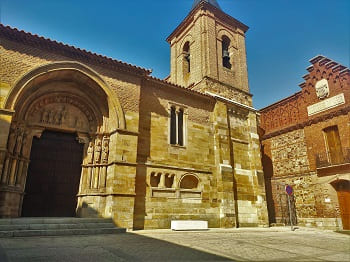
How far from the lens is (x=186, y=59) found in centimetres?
1838

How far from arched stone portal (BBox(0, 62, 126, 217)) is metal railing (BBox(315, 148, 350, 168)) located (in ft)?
42.4

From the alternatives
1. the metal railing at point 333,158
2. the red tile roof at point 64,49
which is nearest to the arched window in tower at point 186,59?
→ the red tile roof at point 64,49

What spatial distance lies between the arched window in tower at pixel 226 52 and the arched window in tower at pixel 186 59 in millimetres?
2483

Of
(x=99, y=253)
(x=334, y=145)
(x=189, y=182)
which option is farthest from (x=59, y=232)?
(x=334, y=145)

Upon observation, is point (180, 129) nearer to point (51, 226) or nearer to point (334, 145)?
point (51, 226)

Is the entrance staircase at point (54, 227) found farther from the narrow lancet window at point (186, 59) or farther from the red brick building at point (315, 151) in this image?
the red brick building at point (315, 151)

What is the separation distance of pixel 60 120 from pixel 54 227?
14.9 ft

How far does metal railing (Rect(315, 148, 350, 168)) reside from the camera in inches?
576

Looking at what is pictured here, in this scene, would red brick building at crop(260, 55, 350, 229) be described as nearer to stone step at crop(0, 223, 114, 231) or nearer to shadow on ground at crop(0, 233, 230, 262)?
stone step at crop(0, 223, 114, 231)

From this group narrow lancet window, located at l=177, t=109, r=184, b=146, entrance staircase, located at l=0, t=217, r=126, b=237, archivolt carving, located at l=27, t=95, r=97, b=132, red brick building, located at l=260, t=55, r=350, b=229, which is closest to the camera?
entrance staircase, located at l=0, t=217, r=126, b=237

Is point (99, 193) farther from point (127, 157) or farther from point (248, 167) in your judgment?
point (248, 167)

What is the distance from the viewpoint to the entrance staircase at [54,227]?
6.91 m

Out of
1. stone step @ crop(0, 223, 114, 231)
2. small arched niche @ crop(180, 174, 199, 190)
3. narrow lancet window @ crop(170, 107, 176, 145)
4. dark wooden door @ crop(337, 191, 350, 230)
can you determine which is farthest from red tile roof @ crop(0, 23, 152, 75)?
dark wooden door @ crop(337, 191, 350, 230)

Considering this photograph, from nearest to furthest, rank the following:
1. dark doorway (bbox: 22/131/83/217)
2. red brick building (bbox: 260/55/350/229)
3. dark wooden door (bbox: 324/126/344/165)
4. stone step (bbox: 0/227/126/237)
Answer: stone step (bbox: 0/227/126/237)
dark doorway (bbox: 22/131/83/217)
red brick building (bbox: 260/55/350/229)
dark wooden door (bbox: 324/126/344/165)
